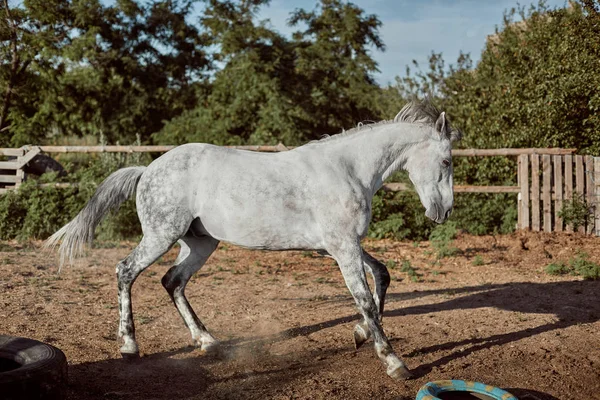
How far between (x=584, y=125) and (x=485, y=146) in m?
Result: 2.05

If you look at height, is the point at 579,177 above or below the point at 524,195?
above

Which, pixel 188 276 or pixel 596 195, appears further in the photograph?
pixel 596 195

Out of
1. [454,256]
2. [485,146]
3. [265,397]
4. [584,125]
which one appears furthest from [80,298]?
[584,125]

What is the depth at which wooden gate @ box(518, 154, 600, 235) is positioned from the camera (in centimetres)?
1076

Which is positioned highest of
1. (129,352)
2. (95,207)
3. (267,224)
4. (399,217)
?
(95,207)

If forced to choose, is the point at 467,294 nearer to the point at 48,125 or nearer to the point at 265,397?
the point at 265,397

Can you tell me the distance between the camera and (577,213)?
1059 cm

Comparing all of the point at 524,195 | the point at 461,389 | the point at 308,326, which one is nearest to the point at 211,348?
the point at 308,326

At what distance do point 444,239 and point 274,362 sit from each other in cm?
609

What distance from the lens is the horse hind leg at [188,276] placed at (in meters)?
4.85

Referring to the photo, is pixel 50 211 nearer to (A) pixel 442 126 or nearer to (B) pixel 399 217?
(B) pixel 399 217

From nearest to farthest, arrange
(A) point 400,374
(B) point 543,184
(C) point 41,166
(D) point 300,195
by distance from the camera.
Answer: (A) point 400,374
(D) point 300,195
(B) point 543,184
(C) point 41,166

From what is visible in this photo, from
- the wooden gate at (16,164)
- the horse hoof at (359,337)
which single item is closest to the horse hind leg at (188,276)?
the horse hoof at (359,337)

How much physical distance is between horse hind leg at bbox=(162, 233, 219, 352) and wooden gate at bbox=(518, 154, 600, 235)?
7.77 metres
